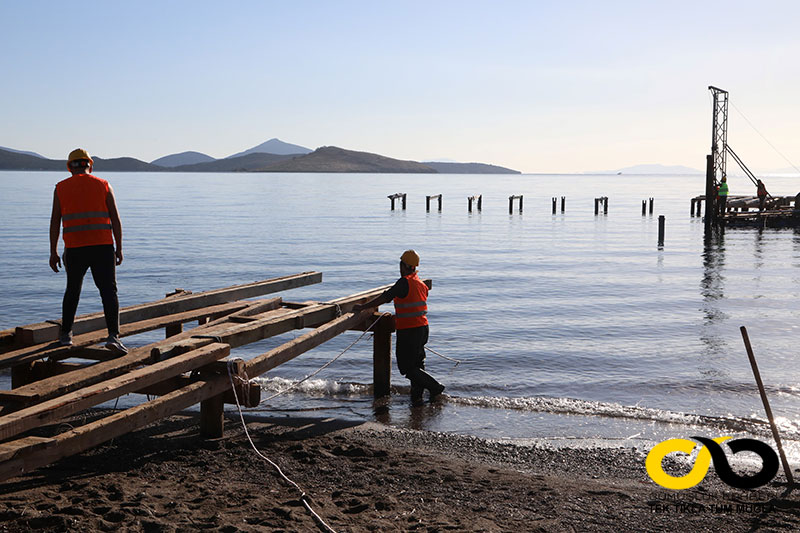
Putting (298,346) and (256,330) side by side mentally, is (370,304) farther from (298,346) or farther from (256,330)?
(256,330)

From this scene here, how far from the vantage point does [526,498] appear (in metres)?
7.29

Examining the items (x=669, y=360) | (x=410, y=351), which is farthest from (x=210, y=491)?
(x=669, y=360)

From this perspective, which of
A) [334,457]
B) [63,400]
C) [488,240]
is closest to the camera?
[63,400]

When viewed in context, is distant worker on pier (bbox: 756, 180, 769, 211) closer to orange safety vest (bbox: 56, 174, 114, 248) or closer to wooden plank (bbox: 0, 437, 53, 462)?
orange safety vest (bbox: 56, 174, 114, 248)

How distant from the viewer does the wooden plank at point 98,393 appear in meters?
5.91

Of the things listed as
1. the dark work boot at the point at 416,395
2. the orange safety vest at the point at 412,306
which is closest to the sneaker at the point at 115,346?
the orange safety vest at the point at 412,306

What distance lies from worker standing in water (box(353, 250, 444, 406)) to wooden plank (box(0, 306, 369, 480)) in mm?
1714

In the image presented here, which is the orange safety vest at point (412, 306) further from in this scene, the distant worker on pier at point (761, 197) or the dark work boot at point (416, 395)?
the distant worker on pier at point (761, 197)

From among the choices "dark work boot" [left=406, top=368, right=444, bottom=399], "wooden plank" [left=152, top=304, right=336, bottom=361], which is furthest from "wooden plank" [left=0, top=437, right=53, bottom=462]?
"dark work boot" [left=406, top=368, right=444, bottom=399]

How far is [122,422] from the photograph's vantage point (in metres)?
6.59

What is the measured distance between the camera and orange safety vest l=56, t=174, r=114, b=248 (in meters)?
8.05

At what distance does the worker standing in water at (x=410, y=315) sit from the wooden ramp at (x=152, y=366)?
0.52 m

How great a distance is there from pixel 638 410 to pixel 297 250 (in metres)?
30.8

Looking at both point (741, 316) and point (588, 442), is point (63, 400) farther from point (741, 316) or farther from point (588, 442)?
point (741, 316)
